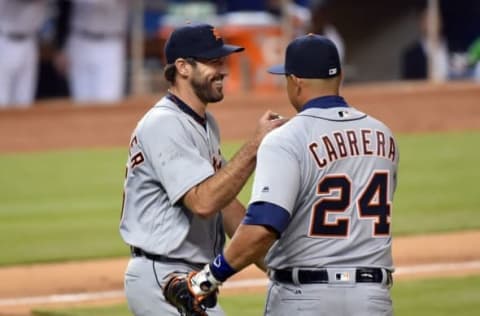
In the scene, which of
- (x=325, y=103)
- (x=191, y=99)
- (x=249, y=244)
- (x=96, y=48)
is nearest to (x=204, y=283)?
(x=249, y=244)

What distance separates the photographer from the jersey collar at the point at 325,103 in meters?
4.77

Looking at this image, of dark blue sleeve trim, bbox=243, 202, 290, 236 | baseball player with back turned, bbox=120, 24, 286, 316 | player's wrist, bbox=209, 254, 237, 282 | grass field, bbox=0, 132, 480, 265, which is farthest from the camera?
grass field, bbox=0, 132, 480, 265

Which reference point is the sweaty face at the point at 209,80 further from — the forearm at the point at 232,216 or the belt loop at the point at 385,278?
the belt loop at the point at 385,278

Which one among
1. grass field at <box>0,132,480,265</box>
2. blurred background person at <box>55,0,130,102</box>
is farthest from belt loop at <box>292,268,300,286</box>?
blurred background person at <box>55,0,130,102</box>

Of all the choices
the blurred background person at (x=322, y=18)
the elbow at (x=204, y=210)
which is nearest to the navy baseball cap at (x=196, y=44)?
the elbow at (x=204, y=210)

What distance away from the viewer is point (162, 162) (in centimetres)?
517

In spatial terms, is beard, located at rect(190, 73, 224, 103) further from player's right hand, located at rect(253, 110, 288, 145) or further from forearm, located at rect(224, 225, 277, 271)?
forearm, located at rect(224, 225, 277, 271)

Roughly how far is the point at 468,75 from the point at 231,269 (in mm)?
16031

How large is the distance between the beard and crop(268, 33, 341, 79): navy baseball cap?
2.11 feet

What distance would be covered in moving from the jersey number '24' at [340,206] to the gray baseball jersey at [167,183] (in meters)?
0.63

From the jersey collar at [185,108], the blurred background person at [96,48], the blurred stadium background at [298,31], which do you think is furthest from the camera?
the blurred stadium background at [298,31]

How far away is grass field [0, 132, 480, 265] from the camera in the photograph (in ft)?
36.8

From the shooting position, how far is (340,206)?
15.3ft

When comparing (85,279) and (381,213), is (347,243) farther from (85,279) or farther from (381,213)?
(85,279)
